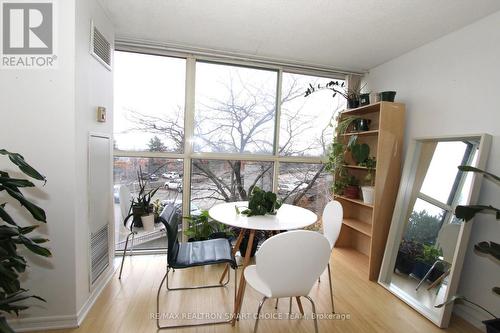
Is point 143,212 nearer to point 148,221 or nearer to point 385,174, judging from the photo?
point 148,221

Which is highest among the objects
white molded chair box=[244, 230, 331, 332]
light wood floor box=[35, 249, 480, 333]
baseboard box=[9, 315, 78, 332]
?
white molded chair box=[244, 230, 331, 332]

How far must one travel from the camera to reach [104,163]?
2.22m

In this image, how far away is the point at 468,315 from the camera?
2.05 metres

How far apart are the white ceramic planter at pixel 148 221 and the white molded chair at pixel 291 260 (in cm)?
160

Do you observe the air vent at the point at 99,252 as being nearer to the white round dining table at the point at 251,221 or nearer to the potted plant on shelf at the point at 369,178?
the white round dining table at the point at 251,221

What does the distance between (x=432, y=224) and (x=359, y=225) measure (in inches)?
33.9

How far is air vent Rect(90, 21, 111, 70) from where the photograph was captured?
1928 millimetres

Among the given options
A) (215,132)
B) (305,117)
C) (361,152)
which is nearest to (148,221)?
(215,132)

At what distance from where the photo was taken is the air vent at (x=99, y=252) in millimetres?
2049

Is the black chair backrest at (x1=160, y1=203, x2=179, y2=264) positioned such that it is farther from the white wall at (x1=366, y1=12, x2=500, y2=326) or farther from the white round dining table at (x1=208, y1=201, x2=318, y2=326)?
the white wall at (x1=366, y1=12, x2=500, y2=326)

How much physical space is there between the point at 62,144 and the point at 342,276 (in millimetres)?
2794

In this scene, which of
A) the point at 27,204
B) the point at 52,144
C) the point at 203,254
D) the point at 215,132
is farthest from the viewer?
the point at 215,132

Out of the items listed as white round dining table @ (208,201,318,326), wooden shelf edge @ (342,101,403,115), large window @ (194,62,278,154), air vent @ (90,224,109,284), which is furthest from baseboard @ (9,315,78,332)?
wooden shelf edge @ (342,101,403,115)

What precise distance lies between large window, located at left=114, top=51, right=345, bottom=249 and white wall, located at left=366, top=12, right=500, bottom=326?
43.6 inches
